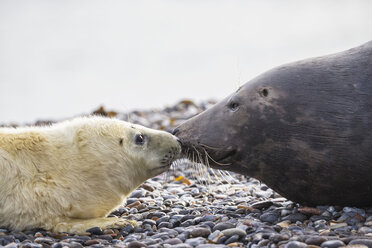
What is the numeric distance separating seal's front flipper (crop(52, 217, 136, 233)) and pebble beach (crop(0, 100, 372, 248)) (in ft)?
0.18

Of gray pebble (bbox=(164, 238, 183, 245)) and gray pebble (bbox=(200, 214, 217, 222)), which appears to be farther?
gray pebble (bbox=(200, 214, 217, 222))

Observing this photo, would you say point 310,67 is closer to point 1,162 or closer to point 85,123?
point 85,123

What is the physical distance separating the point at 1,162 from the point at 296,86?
2.64m

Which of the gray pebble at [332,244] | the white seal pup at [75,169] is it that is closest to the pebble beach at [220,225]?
the gray pebble at [332,244]

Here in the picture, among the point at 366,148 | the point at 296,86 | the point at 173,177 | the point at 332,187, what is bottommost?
the point at 173,177

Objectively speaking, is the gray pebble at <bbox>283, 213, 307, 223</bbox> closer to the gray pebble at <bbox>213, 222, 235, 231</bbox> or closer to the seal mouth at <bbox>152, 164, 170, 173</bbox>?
the gray pebble at <bbox>213, 222, 235, 231</bbox>

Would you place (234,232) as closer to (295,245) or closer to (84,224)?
(295,245)

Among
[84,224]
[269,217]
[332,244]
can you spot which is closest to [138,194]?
[84,224]

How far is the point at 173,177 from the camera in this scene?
7727 mm

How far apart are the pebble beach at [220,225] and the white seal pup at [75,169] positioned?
0.18 meters

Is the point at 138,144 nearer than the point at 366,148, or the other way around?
the point at 366,148

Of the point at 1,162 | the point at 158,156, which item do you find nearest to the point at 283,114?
the point at 158,156

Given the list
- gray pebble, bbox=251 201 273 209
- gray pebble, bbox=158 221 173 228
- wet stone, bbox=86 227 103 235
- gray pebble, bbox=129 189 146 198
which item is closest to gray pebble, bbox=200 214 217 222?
gray pebble, bbox=158 221 173 228

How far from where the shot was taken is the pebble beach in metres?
4.36
